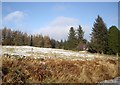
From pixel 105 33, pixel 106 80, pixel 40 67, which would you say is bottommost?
pixel 106 80

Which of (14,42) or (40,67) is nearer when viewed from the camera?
(40,67)

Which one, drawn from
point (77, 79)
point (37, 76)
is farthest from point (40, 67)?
point (77, 79)

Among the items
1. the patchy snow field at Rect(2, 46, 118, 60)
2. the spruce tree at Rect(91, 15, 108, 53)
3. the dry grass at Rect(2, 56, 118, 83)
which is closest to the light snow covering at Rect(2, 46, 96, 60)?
the patchy snow field at Rect(2, 46, 118, 60)

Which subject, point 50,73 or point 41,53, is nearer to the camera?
point 50,73

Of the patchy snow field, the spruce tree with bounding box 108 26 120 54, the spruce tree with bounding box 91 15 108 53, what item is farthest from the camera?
the spruce tree with bounding box 91 15 108 53

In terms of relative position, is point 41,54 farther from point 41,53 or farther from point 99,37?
point 99,37

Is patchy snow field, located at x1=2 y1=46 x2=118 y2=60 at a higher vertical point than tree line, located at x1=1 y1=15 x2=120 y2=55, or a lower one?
lower

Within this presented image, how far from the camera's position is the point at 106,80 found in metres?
11.2

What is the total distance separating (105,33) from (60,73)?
33294mm

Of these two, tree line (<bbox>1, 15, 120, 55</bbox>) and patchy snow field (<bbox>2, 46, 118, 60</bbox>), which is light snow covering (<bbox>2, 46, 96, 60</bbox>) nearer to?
patchy snow field (<bbox>2, 46, 118, 60</bbox>)

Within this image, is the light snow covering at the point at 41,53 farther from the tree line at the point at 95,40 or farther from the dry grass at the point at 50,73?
the tree line at the point at 95,40

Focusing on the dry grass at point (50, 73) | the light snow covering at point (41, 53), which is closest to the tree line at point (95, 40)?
the light snow covering at point (41, 53)

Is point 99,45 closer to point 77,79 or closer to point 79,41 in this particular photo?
point 79,41

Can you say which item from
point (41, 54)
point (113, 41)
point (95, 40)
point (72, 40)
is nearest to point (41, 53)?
point (41, 54)
